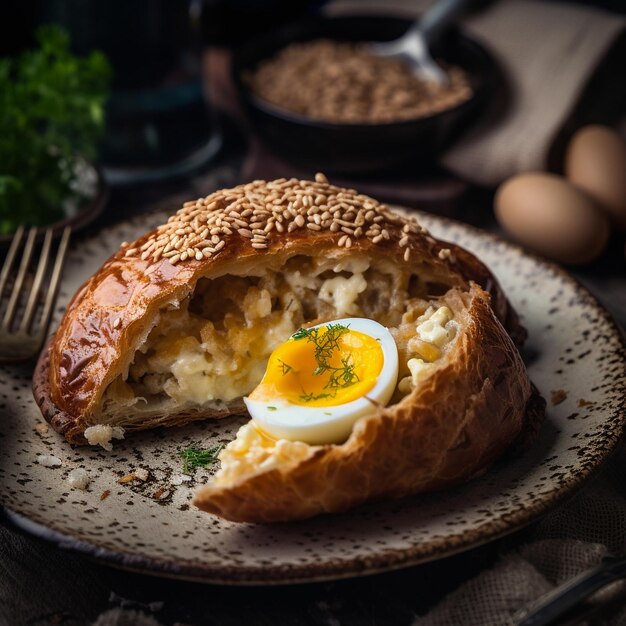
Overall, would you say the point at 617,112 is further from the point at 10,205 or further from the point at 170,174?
the point at 10,205

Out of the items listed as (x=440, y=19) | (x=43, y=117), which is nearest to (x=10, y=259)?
(x=43, y=117)

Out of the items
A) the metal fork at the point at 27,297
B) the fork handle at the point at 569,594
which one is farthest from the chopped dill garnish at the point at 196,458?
the fork handle at the point at 569,594

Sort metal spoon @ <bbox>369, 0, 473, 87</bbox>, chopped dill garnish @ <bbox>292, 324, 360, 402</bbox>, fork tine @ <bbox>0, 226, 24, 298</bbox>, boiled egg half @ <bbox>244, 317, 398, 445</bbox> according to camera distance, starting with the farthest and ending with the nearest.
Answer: metal spoon @ <bbox>369, 0, 473, 87</bbox> → fork tine @ <bbox>0, 226, 24, 298</bbox> → chopped dill garnish @ <bbox>292, 324, 360, 402</bbox> → boiled egg half @ <bbox>244, 317, 398, 445</bbox>

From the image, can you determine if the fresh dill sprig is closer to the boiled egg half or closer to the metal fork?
the boiled egg half

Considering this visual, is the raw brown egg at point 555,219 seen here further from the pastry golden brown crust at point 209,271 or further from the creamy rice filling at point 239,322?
the creamy rice filling at point 239,322

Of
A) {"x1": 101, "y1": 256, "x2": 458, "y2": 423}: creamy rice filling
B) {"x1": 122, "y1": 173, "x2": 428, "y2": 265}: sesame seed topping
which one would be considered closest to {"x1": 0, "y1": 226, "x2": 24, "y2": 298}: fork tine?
{"x1": 122, "y1": 173, "x2": 428, "y2": 265}: sesame seed topping

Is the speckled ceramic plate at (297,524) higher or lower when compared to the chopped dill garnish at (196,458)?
higher
